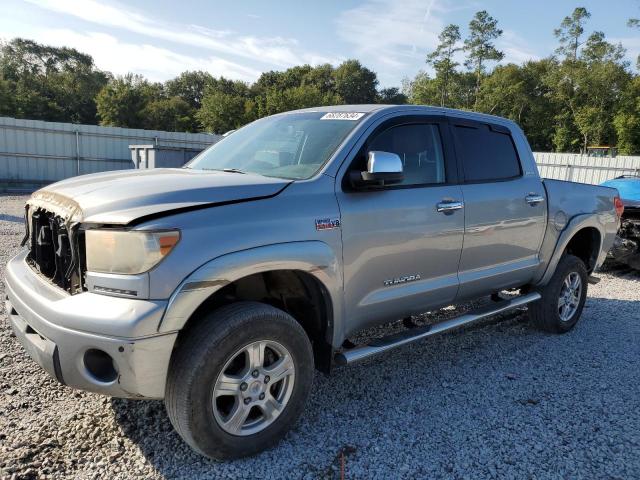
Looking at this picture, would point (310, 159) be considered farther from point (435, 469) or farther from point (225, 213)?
point (435, 469)

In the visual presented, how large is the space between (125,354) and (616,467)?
2.75 metres

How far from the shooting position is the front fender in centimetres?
226

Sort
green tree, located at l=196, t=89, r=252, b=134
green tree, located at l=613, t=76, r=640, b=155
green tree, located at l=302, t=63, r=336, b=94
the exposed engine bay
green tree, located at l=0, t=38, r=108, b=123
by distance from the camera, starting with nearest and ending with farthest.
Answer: the exposed engine bay, green tree, located at l=196, t=89, r=252, b=134, green tree, located at l=613, t=76, r=640, b=155, green tree, located at l=0, t=38, r=108, b=123, green tree, located at l=302, t=63, r=336, b=94

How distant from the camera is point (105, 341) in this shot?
218 centimetres

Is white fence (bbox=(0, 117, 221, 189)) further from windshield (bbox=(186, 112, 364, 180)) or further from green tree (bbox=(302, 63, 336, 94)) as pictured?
green tree (bbox=(302, 63, 336, 94))

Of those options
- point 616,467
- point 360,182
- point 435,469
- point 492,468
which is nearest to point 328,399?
point 435,469

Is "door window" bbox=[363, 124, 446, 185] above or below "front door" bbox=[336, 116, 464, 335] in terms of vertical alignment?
above

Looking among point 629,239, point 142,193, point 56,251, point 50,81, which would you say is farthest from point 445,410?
point 50,81

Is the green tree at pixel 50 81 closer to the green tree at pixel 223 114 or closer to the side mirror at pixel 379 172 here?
the green tree at pixel 223 114

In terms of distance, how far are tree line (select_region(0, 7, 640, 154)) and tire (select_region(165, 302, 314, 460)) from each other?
43.3m

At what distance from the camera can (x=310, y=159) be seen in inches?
123

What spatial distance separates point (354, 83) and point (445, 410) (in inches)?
3336

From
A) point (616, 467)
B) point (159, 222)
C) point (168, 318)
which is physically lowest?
point (616, 467)

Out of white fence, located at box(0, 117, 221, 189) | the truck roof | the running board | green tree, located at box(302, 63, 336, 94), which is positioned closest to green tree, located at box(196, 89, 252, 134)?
white fence, located at box(0, 117, 221, 189)
